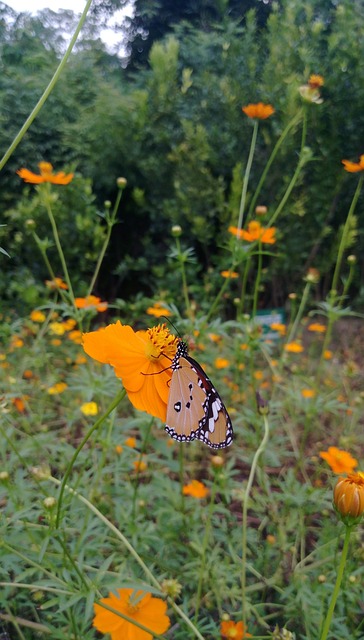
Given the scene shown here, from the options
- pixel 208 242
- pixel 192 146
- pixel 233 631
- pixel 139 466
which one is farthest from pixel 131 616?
pixel 192 146

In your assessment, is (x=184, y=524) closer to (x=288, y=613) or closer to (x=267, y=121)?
(x=288, y=613)

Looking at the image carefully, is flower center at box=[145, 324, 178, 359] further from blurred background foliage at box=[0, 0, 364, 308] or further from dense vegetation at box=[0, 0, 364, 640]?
blurred background foliage at box=[0, 0, 364, 308]

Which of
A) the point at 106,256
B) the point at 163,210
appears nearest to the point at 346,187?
the point at 163,210

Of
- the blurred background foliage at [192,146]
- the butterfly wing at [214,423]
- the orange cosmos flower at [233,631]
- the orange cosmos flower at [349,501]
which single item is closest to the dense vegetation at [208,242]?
the blurred background foliage at [192,146]

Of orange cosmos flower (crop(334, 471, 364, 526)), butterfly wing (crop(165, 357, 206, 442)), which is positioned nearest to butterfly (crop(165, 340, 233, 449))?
butterfly wing (crop(165, 357, 206, 442))

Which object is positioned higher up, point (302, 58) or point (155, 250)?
point (302, 58)

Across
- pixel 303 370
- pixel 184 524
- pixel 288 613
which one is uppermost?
pixel 303 370

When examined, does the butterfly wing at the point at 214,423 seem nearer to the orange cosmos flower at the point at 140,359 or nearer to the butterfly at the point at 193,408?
the butterfly at the point at 193,408
